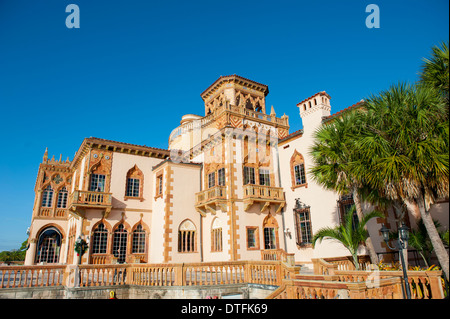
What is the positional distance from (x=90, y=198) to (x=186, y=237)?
7.65 m

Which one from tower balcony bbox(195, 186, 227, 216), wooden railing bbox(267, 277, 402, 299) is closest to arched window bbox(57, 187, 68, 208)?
tower balcony bbox(195, 186, 227, 216)

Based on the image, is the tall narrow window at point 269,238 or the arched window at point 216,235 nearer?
the arched window at point 216,235

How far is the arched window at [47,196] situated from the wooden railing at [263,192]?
66.4ft

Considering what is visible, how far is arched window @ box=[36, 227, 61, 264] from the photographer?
29.3 meters

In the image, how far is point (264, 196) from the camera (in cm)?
2298

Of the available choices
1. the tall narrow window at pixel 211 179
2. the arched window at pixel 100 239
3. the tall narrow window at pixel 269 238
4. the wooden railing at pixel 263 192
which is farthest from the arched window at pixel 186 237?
the arched window at pixel 100 239

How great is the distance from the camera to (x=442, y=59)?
1123 centimetres

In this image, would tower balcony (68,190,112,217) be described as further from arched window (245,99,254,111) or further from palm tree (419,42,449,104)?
palm tree (419,42,449,104)

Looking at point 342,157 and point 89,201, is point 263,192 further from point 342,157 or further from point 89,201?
point 89,201

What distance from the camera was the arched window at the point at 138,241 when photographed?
80.9ft

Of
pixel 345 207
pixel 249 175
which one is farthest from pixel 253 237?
pixel 345 207

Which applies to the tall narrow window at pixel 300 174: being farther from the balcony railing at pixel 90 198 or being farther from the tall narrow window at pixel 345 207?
the balcony railing at pixel 90 198
